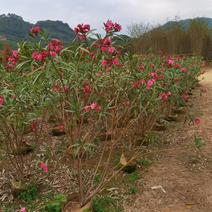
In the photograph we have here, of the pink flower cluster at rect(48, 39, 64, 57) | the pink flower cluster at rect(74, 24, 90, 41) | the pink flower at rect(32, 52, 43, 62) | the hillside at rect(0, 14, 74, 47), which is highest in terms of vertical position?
the pink flower cluster at rect(74, 24, 90, 41)

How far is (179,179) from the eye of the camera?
3.87m

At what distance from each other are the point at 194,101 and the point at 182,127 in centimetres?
293

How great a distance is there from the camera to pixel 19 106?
11.2 feet

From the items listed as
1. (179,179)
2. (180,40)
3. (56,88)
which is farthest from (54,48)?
(180,40)

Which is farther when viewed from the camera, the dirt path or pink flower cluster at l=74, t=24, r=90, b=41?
the dirt path

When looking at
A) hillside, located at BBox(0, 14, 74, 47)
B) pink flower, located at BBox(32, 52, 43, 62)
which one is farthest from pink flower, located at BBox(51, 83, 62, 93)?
hillside, located at BBox(0, 14, 74, 47)

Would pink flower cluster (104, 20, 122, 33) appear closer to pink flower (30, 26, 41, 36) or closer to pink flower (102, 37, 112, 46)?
pink flower (102, 37, 112, 46)

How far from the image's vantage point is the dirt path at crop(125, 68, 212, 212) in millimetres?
3371

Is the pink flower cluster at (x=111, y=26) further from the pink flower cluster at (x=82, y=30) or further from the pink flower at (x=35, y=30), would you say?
the pink flower at (x=35, y=30)

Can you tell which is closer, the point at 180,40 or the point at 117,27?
the point at 117,27

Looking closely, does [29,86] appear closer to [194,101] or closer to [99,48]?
[99,48]

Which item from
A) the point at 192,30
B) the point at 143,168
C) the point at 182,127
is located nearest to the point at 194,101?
the point at 182,127

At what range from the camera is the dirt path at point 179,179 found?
3.37m

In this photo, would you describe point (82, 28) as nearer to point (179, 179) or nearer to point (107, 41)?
point (107, 41)
